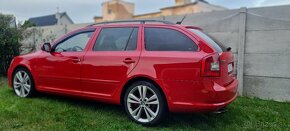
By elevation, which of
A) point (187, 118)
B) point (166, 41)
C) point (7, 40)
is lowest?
point (187, 118)

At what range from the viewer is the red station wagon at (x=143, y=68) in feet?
11.6

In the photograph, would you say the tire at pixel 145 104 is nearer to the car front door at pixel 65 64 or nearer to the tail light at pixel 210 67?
the tail light at pixel 210 67

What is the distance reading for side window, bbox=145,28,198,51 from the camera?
3.72 metres

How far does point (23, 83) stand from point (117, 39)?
2.32 meters

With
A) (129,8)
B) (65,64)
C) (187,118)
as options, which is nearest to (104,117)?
(65,64)

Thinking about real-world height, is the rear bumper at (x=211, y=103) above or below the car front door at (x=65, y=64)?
below

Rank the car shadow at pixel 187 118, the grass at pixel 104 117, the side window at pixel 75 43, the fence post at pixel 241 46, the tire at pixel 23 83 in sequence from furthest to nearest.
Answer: the fence post at pixel 241 46, the tire at pixel 23 83, the side window at pixel 75 43, the car shadow at pixel 187 118, the grass at pixel 104 117

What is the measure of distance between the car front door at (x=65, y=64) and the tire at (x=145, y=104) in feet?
3.42

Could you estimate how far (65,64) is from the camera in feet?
15.3

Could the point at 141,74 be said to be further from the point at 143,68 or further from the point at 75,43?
the point at 75,43

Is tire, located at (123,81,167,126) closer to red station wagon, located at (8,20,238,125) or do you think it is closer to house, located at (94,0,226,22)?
red station wagon, located at (8,20,238,125)

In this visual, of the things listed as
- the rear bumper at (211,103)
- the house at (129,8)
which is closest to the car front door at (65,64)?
the rear bumper at (211,103)

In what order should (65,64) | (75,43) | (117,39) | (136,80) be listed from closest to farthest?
(136,80) < (117,39) < (65,64) < (75,43)

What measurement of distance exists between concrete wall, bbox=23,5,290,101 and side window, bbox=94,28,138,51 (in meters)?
2.57
